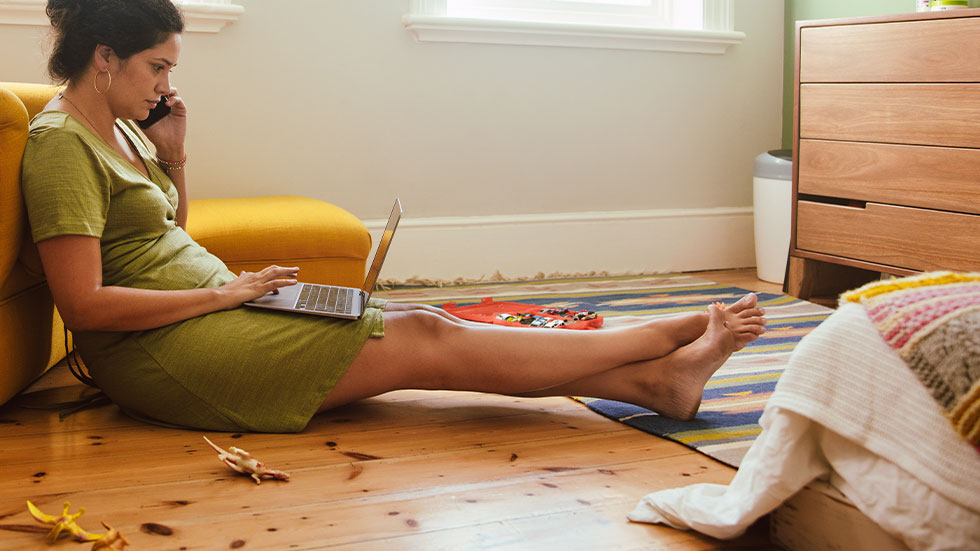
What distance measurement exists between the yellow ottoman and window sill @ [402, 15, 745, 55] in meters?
1.02

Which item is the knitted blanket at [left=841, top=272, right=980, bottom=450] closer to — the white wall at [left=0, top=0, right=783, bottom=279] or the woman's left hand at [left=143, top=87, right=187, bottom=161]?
the woman's left hand at [left=143, top=87, right=187, bottom=161]

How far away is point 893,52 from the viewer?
290 cm

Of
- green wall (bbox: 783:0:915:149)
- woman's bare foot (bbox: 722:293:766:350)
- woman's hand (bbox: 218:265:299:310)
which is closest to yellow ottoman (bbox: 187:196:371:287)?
woman's hand (bbox: 218:265:299:310)

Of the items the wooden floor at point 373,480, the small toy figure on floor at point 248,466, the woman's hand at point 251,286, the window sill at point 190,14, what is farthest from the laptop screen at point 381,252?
the window sill at point 190,14

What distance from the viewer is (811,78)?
3.23 metres

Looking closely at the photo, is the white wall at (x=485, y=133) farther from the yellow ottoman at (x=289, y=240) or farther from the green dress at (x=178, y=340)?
the green dress at (x=178, y=340)

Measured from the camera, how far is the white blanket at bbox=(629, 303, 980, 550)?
1.10 metres

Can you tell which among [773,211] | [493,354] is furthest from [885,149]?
[493,354]

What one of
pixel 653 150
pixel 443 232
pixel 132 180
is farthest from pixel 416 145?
pixel 132 180

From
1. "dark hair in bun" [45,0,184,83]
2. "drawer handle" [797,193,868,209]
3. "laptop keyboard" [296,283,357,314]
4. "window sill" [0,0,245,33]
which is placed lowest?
"laptop keyboard" [296,283,357,314]

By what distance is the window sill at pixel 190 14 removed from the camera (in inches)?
118

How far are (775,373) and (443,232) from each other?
5.55 ft

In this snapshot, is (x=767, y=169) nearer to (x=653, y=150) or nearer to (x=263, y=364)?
(x=653, y=150)

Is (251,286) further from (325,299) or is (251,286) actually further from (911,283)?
(911,283)
